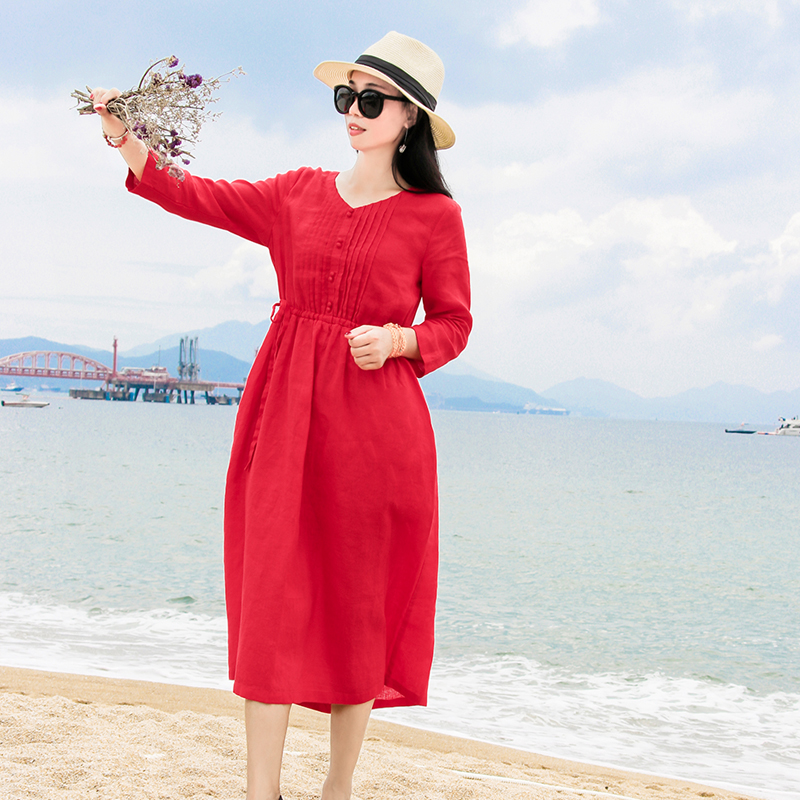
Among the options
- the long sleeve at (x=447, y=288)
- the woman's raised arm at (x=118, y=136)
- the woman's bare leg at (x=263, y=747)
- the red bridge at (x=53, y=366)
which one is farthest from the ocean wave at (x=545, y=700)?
the red bridge at (x=53, y=366)

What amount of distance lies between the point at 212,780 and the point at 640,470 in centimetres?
3074

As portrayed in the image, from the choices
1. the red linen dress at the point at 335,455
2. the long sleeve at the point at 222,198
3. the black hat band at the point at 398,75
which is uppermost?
the black hat band at the point at 398,75

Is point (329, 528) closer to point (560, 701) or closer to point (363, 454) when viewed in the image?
point (363, 454)

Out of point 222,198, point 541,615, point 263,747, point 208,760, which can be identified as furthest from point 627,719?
point 222,198

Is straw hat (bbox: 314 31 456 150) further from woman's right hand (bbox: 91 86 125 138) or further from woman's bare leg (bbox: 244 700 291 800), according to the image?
woman's bare leg (bbox: 244 700 291 800)

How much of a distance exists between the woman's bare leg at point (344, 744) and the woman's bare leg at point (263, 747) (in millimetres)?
197

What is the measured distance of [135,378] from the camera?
357 feet

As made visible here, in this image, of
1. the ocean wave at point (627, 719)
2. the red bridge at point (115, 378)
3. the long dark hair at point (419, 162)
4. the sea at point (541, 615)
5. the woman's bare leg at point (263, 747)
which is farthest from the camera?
the red bridge at point (115, 378)

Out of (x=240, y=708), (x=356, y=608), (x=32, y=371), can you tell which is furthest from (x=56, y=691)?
(x=32, y=371)

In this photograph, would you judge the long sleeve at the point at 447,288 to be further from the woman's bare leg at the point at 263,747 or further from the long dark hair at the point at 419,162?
the woman's bare leg at the point at 263,747

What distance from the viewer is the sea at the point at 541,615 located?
167 inches

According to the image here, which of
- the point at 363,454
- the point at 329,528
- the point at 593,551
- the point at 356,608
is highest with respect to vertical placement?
the point at 363,454

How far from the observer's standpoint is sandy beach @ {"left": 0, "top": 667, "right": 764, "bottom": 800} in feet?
7.35

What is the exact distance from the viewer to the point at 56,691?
364 centimetres
